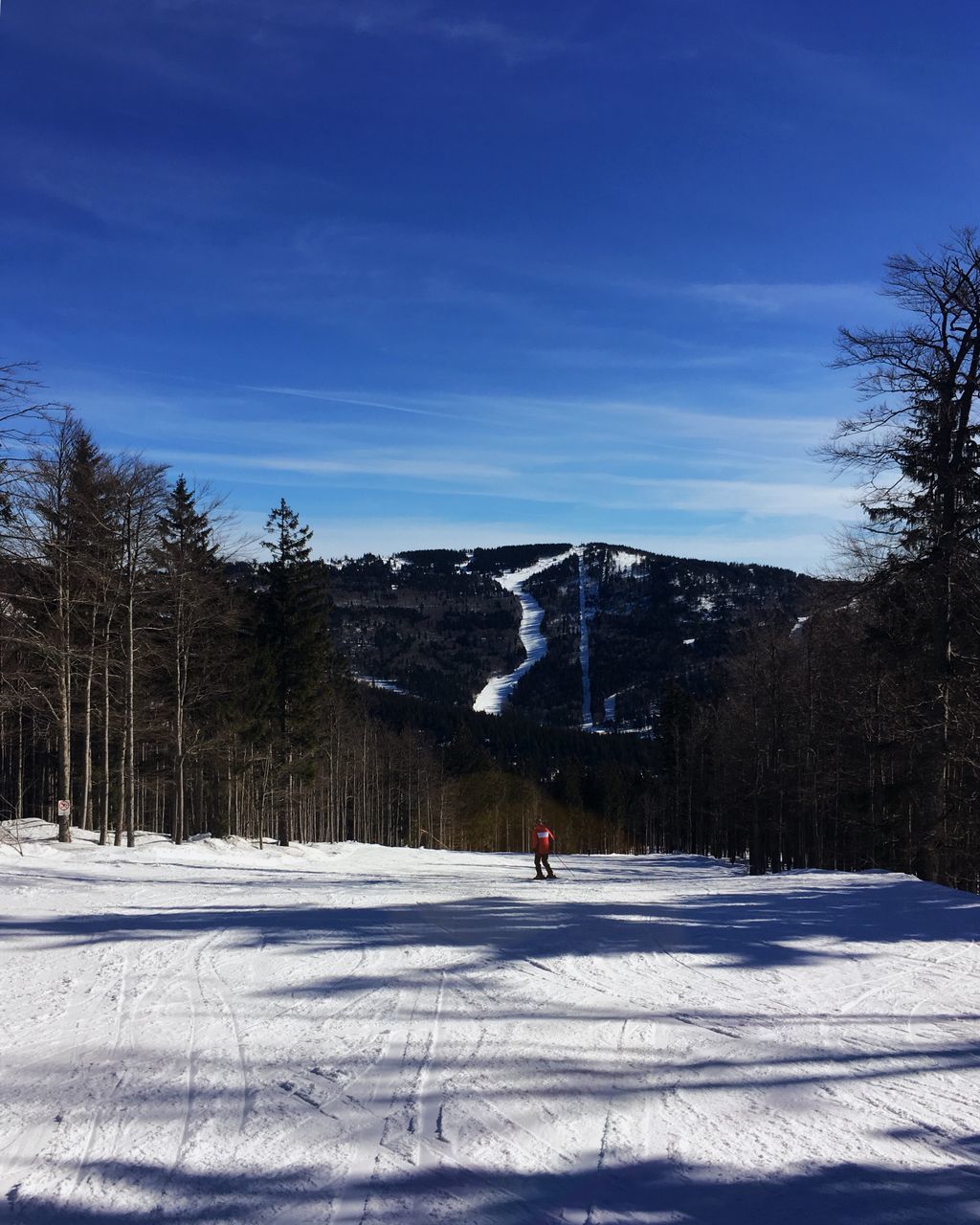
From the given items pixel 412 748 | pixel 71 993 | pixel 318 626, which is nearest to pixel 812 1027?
pixel 71 993

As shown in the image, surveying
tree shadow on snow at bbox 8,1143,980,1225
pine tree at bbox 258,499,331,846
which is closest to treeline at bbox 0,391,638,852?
pine tree at bbox 258,499,331,846

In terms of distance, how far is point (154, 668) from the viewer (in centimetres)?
2717

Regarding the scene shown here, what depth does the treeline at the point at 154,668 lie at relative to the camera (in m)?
19.2

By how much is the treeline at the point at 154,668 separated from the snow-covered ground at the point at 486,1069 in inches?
198

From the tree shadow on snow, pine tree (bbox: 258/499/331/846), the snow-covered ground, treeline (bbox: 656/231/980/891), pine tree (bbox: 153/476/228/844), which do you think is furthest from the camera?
pine tree (bbox: 258/499/331/846)

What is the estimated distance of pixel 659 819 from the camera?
270 ft

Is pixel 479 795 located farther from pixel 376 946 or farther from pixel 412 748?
pixel 376 946

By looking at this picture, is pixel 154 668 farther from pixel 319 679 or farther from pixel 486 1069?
pixel 486 1069

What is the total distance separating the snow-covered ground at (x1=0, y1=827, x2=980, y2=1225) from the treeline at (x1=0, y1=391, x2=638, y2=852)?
5.03 m

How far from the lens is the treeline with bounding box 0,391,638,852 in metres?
19.2

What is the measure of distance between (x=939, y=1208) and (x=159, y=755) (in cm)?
3107

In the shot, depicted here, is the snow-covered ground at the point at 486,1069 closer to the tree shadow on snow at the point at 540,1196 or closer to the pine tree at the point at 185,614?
the tree shadow on snow at the point at 540,1196

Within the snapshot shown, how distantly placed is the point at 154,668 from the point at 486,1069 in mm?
24169

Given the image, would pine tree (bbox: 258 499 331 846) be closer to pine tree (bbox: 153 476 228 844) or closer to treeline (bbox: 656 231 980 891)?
pine tree (bbox: 153 476 228 844)
